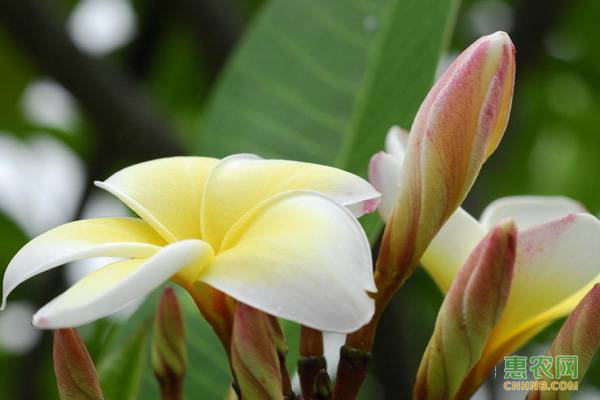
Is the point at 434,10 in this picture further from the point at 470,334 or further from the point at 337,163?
the point at 470,334

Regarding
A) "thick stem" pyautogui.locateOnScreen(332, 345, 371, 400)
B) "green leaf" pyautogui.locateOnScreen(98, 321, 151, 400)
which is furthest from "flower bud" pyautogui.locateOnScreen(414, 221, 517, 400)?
"green leaf" pyautogui.locateOnScreen(98, 321, 151, 400)

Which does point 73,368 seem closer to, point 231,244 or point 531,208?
point 231,244

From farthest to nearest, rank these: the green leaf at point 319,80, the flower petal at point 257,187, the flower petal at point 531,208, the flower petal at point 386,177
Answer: the green leaf at point 319,80, the flower petal at point 531,208, the flower petal at point 386,177, the flower petal at point 257,187

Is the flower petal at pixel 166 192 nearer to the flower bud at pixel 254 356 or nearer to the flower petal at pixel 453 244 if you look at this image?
the flower bud at pixel 254 356

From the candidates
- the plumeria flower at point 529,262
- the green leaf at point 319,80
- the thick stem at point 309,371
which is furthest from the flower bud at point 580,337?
the green leaf at point 319,80

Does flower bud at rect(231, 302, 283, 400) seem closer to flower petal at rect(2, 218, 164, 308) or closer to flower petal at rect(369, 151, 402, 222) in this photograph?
flower petal at rect(2, 218, 164, 308)

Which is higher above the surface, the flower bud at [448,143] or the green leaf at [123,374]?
the flower bud at [448,143]

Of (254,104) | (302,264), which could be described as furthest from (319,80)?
(302,264)
